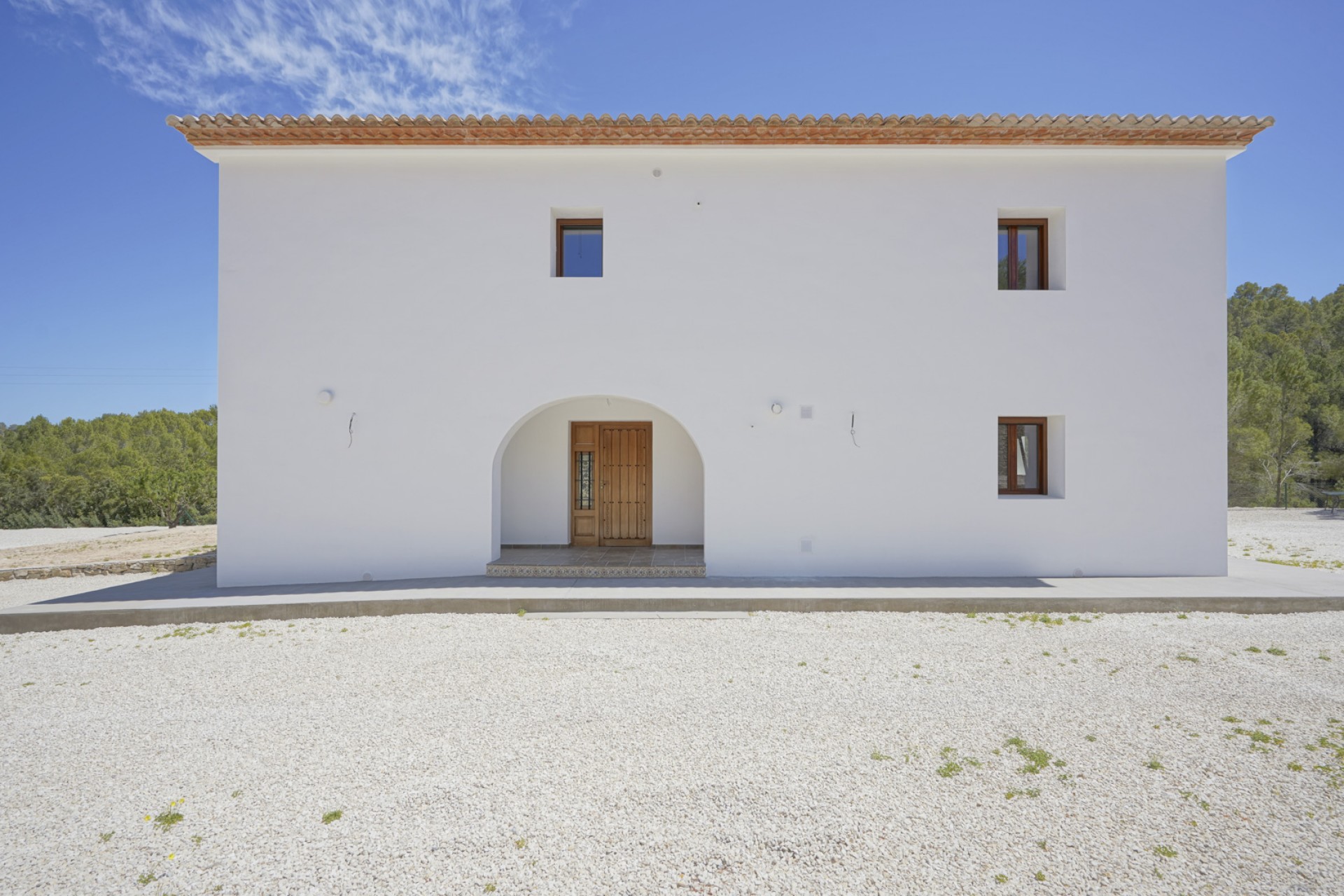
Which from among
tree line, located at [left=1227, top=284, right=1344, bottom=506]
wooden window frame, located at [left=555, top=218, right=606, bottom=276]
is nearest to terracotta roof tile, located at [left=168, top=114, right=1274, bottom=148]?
wooden window frame, located at [left=555, top=218, right=606, bottom=276]

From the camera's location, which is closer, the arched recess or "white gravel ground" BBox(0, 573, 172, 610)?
"white gravel ground" BBox(0, 573, 172, 610)

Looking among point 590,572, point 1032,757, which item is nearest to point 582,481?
point 590,572

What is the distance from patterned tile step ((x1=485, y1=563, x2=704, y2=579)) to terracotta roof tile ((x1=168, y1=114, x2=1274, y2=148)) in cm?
602

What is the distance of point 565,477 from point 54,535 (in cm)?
1688

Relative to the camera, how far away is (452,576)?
8680 mm

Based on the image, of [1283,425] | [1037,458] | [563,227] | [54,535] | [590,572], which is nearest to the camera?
[590,572]

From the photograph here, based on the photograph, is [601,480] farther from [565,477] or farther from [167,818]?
[167,818]

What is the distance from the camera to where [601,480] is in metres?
11.0

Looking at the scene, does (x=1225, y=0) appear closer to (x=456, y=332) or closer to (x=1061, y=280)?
(x=1061, y=280)

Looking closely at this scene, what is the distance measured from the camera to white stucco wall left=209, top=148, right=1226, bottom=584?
28.0 feet

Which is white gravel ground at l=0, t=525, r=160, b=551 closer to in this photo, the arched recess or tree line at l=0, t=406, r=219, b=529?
tree line at l=0, t=406, r=219, b=529

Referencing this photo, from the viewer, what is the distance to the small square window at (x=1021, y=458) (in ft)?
29.3

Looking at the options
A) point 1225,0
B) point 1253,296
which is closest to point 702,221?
point 1225,0

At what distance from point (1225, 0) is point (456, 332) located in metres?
13.3
